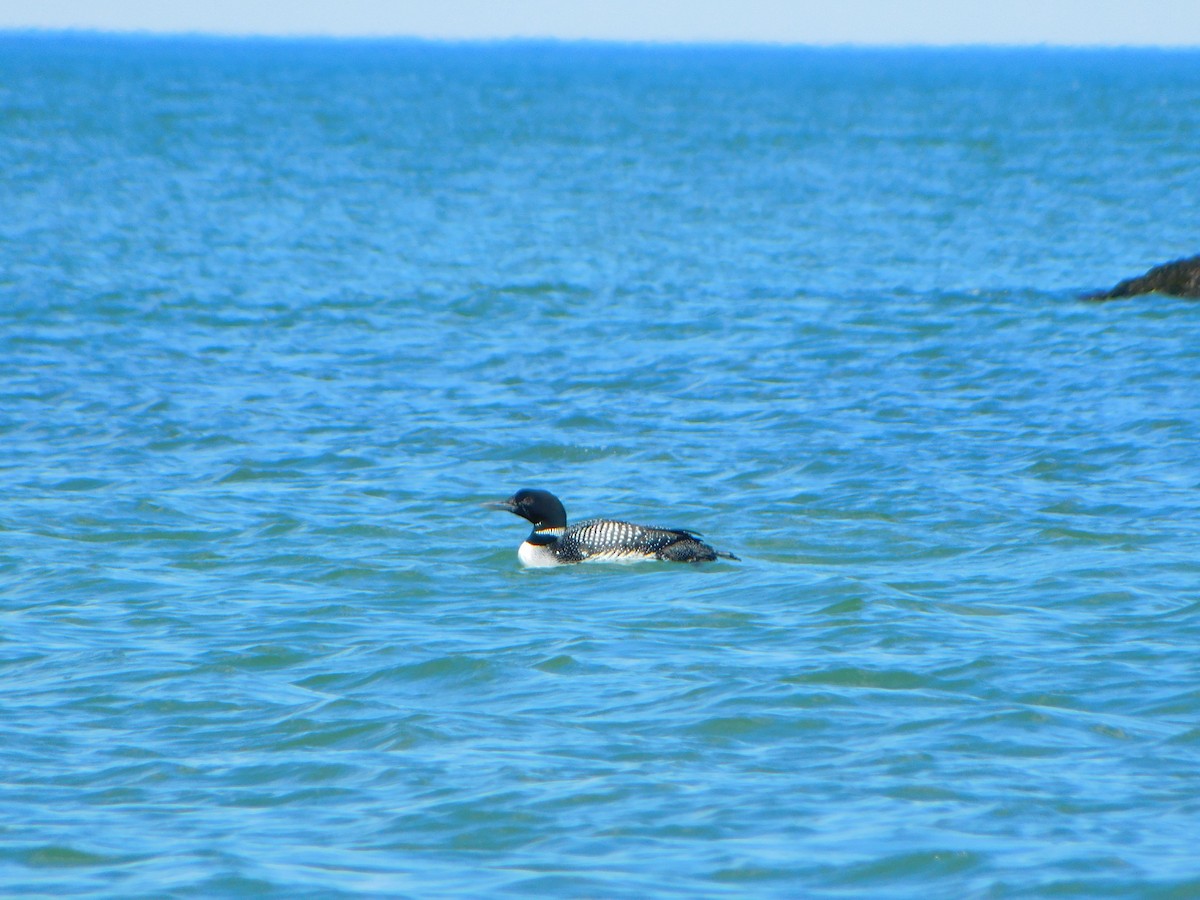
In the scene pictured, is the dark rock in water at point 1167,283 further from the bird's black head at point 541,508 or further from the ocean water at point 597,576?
the bird's black head at point 541,508

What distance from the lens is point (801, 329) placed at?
76.8ft

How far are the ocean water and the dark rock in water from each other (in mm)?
638

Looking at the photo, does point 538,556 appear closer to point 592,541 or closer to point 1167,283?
point 592,541

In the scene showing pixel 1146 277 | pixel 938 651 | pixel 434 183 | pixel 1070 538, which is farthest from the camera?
pixel 434 183

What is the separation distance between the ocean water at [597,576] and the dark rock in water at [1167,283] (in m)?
0.64

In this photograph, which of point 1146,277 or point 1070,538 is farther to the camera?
point 1146,277

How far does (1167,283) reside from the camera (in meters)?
25.4

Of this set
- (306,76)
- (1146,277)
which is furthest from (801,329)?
(306,76)

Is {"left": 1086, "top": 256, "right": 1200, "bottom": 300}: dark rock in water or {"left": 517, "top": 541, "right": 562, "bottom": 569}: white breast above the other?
{"left": 517, "top": 541, "right": 562, "bottom": 569}: white breast

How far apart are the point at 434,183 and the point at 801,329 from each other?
29426 mm

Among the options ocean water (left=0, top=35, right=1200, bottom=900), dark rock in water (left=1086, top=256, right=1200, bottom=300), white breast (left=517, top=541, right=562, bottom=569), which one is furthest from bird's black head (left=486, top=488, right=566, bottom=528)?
dark rock in water (left=1086, top=256, right=1200, bottom=300)

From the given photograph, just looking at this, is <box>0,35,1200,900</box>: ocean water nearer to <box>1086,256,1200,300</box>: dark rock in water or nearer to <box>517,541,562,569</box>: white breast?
<box>517,541,562,569</box>: white breast

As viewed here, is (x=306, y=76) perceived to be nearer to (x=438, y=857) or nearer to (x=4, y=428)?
(x=4, y=428)

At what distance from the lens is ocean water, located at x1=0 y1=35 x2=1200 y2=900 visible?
7414 mm
